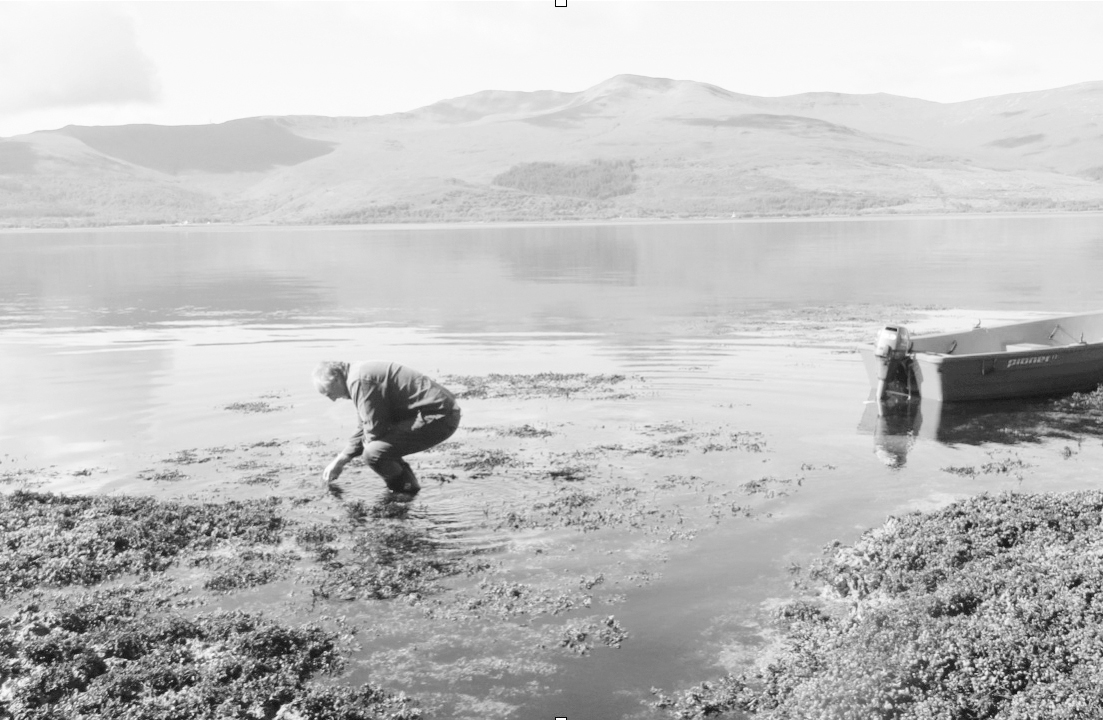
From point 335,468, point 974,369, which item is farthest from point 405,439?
point 974,369

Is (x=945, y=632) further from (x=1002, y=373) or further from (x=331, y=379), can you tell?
(x=1002, y=373)

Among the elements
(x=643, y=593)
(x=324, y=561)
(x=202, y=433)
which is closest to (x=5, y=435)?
(x=202, y=433)

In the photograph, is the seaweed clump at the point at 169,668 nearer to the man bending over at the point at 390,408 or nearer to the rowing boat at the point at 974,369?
the man bending over at the point at 390,408

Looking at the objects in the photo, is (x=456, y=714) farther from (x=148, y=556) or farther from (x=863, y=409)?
(x=863, y=409)

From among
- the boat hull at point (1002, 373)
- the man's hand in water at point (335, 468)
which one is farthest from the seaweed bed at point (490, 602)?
the boat hull at point (1002, 373)

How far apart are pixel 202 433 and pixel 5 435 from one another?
3.34 metres

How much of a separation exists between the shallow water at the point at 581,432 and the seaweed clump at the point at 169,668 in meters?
0.50

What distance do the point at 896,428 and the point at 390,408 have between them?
29.2 feet

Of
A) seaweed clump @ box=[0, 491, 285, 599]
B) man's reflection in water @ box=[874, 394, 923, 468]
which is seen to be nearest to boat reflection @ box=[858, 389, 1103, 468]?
man's reflection in water @ box=[874, 394, 923, 468]

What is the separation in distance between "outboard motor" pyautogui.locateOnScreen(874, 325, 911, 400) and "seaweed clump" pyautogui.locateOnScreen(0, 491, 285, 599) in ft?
36.6

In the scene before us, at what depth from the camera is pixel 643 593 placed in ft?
34.3

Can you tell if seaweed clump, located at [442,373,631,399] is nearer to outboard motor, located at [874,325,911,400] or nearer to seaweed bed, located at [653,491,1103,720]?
outboard motor, located at [874,325,911,400]

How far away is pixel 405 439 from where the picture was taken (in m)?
13.0

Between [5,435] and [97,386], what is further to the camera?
[97,386]
